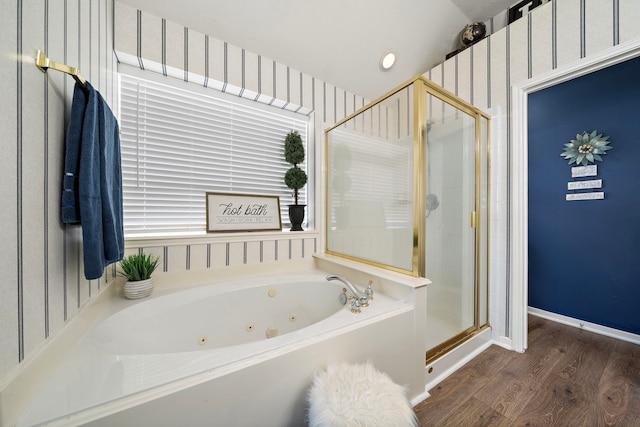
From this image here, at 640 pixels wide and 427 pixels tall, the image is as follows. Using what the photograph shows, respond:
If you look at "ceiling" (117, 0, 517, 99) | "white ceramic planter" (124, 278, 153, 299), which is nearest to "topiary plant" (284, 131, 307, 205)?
"ceiling" (117, 0, 517, 99)

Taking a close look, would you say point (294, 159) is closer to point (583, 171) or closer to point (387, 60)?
point (387, 60)

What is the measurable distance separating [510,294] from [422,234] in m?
1.00

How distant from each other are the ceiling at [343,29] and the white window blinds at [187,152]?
17.5 inches

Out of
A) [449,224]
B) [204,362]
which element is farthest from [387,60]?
[204,362]

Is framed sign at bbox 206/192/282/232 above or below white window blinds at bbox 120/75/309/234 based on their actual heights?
below

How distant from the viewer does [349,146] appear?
1915 mm

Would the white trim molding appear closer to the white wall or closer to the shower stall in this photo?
the white wall

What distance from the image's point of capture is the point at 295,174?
1.98m

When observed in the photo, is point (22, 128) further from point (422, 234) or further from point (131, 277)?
point (422, 234)

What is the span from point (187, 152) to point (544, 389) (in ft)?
8.96

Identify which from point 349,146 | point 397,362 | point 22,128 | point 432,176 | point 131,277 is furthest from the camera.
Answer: point 349,146

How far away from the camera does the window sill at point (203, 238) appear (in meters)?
1.44

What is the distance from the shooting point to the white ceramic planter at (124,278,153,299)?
1.29 m

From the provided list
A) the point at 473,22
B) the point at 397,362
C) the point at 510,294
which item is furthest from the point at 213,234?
the point at 473,22
